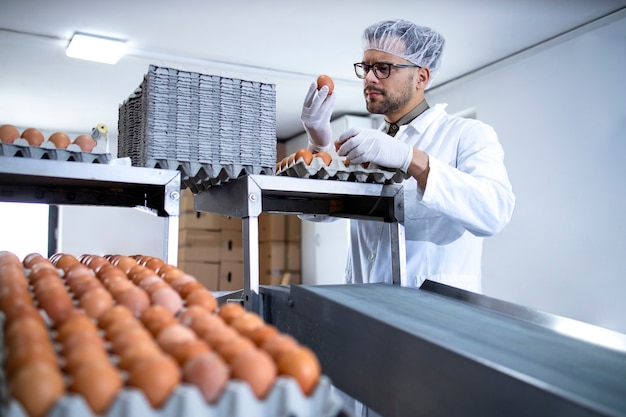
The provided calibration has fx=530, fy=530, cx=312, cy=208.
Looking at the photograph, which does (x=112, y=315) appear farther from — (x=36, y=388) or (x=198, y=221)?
(x=198, y=221)

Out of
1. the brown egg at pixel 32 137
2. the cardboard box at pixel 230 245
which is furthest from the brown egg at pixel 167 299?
the cardboard box at pixel 230 245

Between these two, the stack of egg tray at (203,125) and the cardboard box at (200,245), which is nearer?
the stack of egg tray at (203,125)

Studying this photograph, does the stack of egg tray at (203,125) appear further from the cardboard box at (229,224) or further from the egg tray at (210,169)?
the cardboard box at (229,224)

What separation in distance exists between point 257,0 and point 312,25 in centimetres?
49

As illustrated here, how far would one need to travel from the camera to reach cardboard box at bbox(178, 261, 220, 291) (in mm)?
6090

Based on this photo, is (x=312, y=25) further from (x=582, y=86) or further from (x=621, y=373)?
(x=621, y=373)

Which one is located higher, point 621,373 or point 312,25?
point 312,25

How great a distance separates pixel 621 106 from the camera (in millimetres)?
3230

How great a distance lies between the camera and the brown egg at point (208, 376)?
24.6 inches

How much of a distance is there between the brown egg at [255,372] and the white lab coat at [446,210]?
1016mm

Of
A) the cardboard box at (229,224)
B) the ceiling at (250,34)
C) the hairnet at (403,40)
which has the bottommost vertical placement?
the cardboard box at (229,224)

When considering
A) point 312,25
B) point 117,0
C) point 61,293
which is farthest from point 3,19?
point 61,293

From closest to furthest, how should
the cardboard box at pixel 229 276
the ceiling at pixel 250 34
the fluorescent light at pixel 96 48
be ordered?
the ceiling at pixel 250 34
the fluorescent light at pixel 96 48
the cardboard box at pixel 229 276

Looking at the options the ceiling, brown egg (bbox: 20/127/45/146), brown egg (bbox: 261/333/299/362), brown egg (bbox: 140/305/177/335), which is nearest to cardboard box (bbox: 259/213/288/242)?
the ceiling
